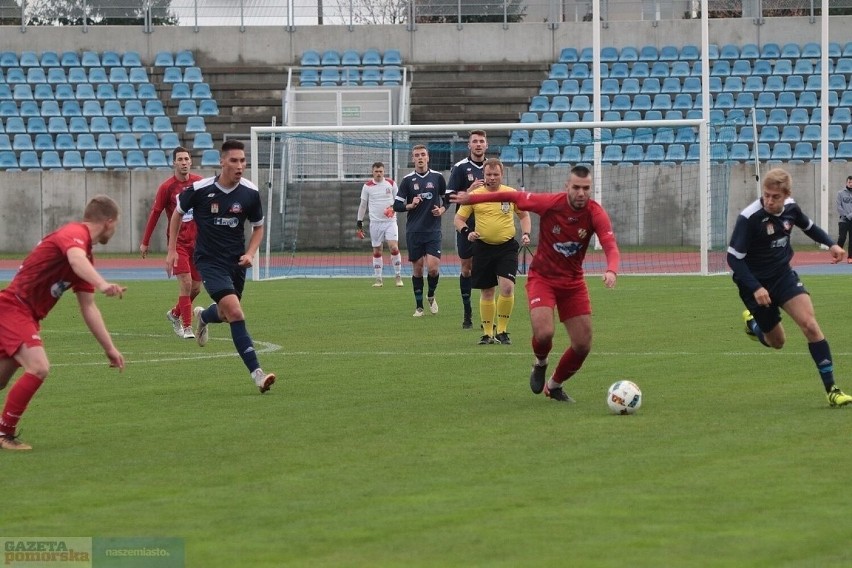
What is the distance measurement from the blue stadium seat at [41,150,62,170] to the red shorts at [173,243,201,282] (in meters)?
22.4

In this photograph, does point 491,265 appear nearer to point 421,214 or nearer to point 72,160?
point 421,214

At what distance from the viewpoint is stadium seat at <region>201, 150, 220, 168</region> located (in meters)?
36.8

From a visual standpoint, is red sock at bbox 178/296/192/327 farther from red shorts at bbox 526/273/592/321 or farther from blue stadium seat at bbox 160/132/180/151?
blue stadium seat at bbox 160/132/180/151

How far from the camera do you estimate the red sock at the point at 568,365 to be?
35.9 ft

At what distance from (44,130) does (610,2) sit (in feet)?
54.4

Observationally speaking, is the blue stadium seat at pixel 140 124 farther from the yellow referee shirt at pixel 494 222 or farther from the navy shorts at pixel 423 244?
the yellow referee shirt at pixel 494 222

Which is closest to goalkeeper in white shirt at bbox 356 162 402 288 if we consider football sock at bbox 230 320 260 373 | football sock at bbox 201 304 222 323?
football sock at bbox 201 304 222 323

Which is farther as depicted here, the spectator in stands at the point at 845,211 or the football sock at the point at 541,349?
the spectator in stands at the point at 845,211

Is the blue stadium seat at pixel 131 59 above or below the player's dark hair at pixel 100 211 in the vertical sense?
above

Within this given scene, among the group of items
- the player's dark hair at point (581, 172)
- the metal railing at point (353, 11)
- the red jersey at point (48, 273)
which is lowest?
the red jersey at point (48, 273)

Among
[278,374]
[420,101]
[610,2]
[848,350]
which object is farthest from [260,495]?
[610,2]

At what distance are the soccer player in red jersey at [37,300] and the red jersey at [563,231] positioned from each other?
3207 mm

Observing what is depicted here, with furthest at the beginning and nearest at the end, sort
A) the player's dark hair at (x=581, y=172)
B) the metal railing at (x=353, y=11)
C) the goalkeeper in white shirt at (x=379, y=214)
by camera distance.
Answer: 1. the metal railing at (x=353, y=11)
2. the goalkeeper in white shirt at (x=379, y=214)
3. the player's dark hair at (x=581, y=172)

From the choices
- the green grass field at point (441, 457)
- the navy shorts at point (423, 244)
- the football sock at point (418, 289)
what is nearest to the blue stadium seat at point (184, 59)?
the navy shorts at point (423, 244)
